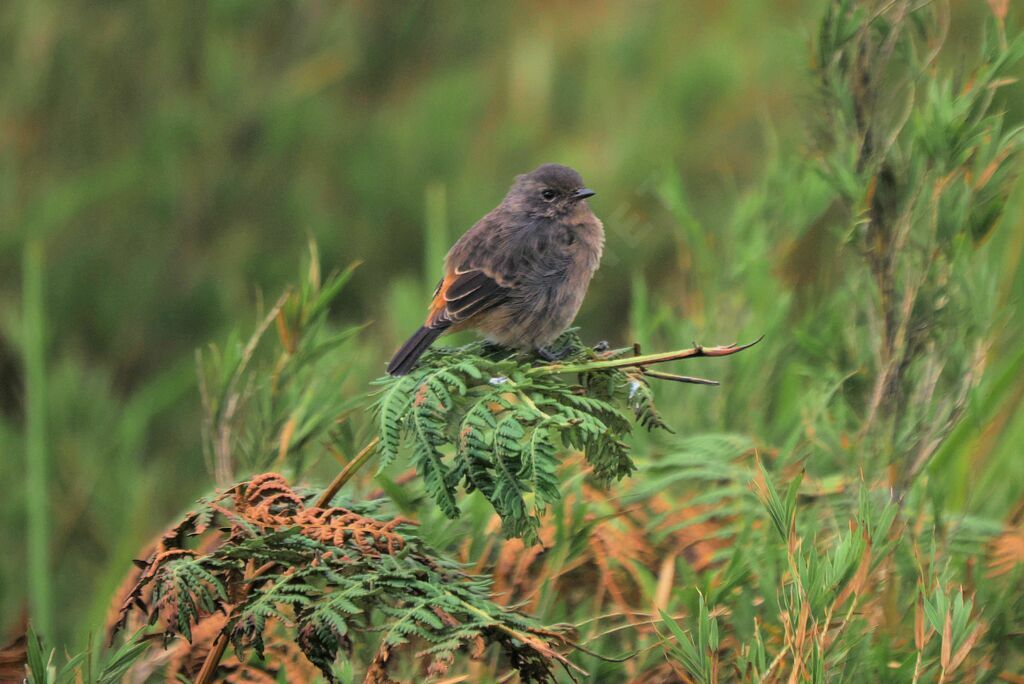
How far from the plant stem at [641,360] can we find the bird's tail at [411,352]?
8.4 inches

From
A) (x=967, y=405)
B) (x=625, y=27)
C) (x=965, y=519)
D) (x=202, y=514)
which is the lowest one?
(x=965, y=519)

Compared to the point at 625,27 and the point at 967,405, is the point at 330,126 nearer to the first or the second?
the point at 625,27

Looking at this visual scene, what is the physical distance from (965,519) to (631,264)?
2.61 metres

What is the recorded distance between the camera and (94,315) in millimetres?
4273

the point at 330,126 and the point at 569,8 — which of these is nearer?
the point at 330,126

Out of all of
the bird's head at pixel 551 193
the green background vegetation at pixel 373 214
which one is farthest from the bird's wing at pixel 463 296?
the bird's head at pixel 551 193

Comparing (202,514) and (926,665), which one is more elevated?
(202,514)

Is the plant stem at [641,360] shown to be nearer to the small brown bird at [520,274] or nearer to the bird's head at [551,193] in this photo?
the small brown bird at [520,274]

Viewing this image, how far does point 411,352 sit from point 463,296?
501mm

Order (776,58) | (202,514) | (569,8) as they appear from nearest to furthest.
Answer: (202,514) → (776,58) → (569,8)

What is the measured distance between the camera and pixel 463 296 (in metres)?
2.58

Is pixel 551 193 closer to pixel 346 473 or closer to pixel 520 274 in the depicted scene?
pixel 520 274

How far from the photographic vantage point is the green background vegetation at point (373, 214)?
2.77 metres

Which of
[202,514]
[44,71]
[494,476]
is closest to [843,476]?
[494,476]
